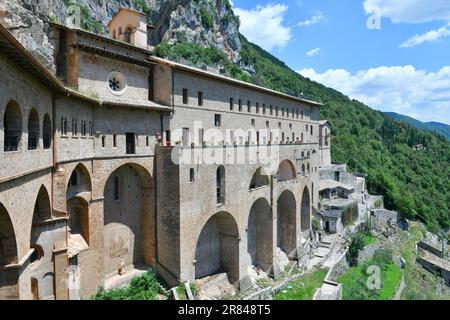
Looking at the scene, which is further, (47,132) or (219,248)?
(219,248)

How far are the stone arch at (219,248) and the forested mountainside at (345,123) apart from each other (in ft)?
76.2

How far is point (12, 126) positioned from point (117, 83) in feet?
35.5

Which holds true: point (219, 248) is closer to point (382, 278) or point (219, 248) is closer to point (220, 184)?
point (220, 184)

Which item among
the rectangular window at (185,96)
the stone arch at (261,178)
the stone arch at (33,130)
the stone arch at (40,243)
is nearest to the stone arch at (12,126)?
the stone arch at (33,130)

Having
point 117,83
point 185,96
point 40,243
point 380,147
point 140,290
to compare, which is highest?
point 117,83

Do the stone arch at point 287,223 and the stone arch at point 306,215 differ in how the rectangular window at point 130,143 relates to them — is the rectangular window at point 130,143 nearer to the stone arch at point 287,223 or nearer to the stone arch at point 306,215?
the stone arch at point 287,223

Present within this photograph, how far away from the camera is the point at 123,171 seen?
67.6 ft

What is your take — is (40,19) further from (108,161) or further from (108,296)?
(108,296)

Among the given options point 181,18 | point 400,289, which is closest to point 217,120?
point 400,289

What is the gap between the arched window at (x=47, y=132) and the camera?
1364cm

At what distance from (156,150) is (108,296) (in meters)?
9.07
